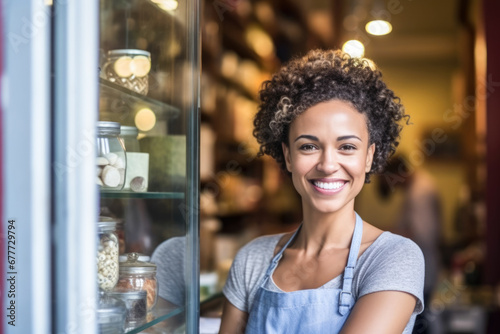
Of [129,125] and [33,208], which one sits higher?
[129,125]

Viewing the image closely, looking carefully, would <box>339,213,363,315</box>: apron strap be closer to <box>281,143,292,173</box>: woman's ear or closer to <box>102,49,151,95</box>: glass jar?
<box>281,143,292,173</box>: woman's ear

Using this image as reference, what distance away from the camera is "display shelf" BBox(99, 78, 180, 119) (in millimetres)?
1145

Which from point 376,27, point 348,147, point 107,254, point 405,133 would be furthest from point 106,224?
point 405,133

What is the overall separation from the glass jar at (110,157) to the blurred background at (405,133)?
63 centimetres

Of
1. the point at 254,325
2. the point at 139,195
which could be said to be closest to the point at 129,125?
the point at 139,195

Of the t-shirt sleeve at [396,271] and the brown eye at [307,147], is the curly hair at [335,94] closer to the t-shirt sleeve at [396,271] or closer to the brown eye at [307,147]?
the brown eye at [307,147]

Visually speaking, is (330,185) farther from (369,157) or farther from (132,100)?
(132,100)

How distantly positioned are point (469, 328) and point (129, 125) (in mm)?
2937

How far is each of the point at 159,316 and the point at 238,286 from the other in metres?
0.19

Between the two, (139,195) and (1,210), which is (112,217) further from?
(1,210)

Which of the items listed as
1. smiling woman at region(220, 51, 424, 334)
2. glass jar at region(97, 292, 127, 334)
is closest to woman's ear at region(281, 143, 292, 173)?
smiling woman at region(220, 51, 424, 334)

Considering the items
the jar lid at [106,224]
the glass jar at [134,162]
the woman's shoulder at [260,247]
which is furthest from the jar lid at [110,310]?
the woman's shoulder at [260,247]

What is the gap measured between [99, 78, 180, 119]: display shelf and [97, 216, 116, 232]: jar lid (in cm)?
22

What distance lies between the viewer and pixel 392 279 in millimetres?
1152
